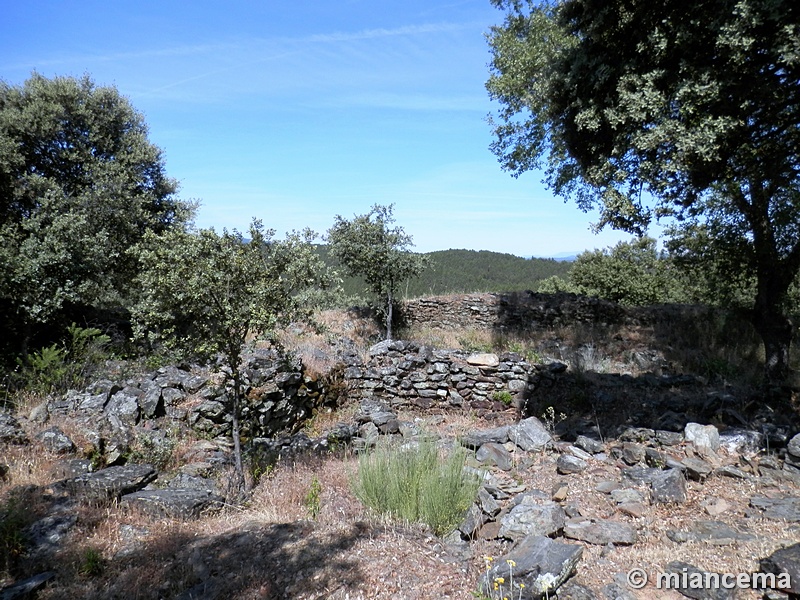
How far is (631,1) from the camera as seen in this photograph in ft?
22.1

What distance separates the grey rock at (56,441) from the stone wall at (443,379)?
5.39m

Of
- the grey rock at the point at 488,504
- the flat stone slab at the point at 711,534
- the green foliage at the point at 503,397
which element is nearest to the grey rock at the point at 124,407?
the grey rock at the point at 488,504

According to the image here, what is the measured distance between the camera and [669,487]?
5.30 metres

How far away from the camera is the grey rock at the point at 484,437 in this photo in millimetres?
7391

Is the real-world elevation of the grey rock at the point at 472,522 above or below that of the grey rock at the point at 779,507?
below

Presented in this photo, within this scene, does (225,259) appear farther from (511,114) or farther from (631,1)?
(511,114)

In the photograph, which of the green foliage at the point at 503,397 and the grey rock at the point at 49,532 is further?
the green foliage at the point at 503,397

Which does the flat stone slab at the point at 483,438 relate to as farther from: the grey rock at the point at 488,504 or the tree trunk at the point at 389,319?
the tree trunk at the point at 389,319

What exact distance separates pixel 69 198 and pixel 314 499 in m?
11.0

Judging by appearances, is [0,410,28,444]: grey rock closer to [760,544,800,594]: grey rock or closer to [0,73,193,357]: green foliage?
[0,73,193,357]: green foliage

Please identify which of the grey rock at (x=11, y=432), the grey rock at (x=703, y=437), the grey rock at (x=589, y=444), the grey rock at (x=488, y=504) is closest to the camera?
the grey rock at (x=488, y=504)

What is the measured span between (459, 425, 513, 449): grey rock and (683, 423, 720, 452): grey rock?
8.62 feet

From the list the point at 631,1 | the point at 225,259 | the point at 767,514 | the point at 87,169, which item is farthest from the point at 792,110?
the point at 87,169

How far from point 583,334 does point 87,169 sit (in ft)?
52.6
